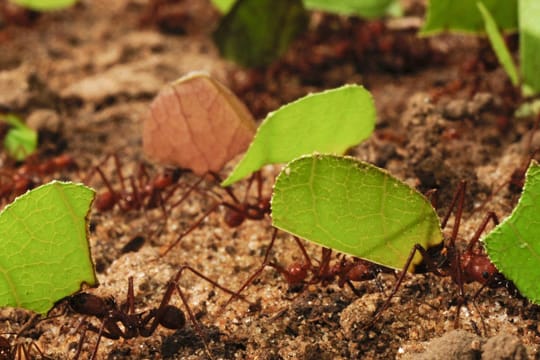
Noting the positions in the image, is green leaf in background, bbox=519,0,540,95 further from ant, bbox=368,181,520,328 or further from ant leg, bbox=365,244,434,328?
ant leg, bbox=365,244,434,328

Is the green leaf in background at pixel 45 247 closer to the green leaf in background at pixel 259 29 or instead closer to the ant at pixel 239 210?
the ant at pixel 239 210

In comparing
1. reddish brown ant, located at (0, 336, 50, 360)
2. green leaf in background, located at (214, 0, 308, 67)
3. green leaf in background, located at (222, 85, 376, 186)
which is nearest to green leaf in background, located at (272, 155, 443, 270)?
green leaf in background, located at (222, 85, 376, 186)

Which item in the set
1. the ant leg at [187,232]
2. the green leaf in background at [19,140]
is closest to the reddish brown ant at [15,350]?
the ant leg at [187,232]

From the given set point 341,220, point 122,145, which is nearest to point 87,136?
point 122,145

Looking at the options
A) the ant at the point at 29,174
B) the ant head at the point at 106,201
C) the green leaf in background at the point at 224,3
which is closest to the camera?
the ant head at the point at 106,201

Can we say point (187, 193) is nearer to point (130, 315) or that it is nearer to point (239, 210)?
point (239, 210)

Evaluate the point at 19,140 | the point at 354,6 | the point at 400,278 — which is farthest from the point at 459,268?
the point at 19,140
